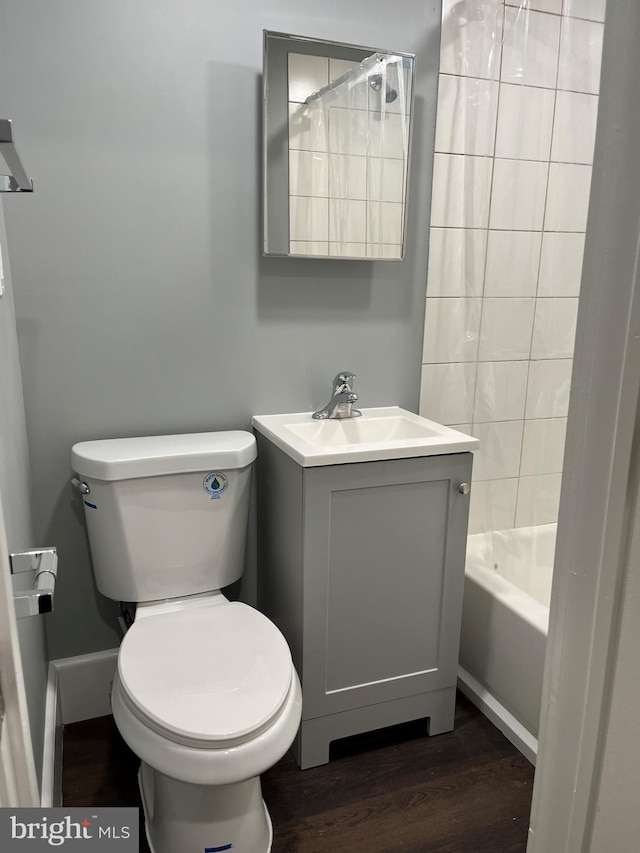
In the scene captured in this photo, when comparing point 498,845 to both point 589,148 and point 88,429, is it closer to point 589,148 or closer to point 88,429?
point 88,429

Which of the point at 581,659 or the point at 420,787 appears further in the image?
the point at 420,787

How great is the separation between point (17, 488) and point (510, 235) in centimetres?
143

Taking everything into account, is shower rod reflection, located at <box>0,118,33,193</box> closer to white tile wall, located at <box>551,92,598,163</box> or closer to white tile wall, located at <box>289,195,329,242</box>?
white tile wall, located at <box>289,195,329,242</box>

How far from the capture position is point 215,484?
1.67m

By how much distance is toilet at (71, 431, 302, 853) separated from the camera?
1.22 metres

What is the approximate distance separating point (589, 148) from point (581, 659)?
1.36m

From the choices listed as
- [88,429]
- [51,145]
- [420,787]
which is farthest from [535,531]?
[51,145]

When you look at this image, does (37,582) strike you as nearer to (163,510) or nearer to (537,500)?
(163,510)

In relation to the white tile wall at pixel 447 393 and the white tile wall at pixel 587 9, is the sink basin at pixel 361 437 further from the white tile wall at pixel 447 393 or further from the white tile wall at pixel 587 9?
the white tile wall at pixel 587 9

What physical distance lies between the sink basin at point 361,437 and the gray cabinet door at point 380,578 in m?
0.03

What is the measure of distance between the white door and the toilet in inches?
22.1

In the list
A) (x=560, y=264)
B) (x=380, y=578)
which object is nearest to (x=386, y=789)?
(x=380, y=578)

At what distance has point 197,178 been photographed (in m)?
1.72

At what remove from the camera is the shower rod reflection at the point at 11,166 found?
0.71 metres
